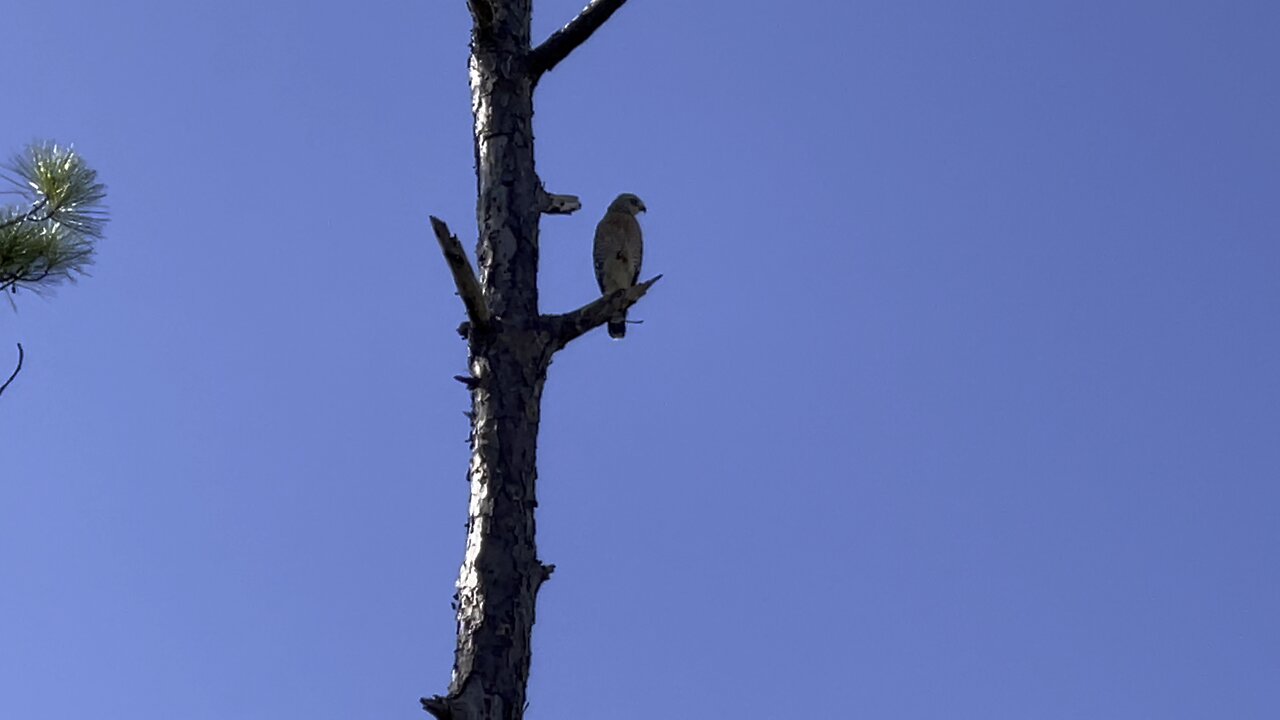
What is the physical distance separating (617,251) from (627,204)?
1.70ft

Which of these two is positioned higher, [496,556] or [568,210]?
[568,210]

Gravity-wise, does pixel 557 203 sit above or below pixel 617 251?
below

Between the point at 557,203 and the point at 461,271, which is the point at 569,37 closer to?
the point at 557,203

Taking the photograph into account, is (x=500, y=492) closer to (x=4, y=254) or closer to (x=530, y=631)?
(x=530, y=631)

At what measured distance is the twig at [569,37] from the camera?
503cm

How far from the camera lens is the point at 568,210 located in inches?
197

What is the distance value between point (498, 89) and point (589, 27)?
361 mm

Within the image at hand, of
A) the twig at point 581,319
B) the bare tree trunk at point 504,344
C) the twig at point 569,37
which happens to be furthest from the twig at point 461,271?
the twig at point 569,37

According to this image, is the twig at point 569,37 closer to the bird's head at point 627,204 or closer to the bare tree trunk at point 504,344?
the bare tree trunk at point 504,344

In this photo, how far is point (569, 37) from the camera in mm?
5051

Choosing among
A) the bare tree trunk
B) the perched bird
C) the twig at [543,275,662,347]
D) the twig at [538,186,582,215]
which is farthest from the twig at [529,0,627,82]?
the perched bird

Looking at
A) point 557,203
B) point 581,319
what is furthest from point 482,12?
point 581,319

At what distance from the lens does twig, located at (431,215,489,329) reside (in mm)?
4078

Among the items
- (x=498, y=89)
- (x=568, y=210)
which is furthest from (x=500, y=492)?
(x=498, y=89)
